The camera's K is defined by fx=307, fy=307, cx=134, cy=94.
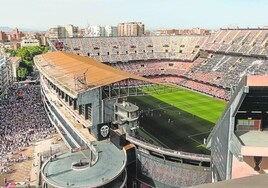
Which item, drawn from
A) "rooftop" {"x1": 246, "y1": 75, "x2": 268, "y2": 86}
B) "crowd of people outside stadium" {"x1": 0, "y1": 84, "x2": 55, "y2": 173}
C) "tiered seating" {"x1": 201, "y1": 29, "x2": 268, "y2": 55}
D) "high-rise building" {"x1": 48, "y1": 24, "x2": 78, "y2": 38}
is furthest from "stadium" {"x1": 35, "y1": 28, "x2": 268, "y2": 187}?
"high-rise building" {"x1": 48, "y1": 24, "x2": 78, "y2": 38}

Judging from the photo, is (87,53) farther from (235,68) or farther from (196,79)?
(235,68)

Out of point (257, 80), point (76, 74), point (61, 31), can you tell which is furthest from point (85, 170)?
point (61, 31)

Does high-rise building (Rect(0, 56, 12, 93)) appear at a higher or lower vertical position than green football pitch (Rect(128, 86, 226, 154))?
higher

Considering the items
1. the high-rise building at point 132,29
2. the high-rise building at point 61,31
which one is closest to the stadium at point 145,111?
the high-rise building at point 132,29

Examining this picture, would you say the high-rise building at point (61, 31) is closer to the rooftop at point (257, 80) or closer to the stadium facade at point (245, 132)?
the stadium facade at point (245, 132)

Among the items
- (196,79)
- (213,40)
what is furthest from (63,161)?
(213,40)

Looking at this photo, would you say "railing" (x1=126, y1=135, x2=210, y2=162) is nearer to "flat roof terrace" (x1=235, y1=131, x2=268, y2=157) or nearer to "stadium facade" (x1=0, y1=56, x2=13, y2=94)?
"flat roof terrace" (x1=235, y1=131, x2=268, y2=157)
